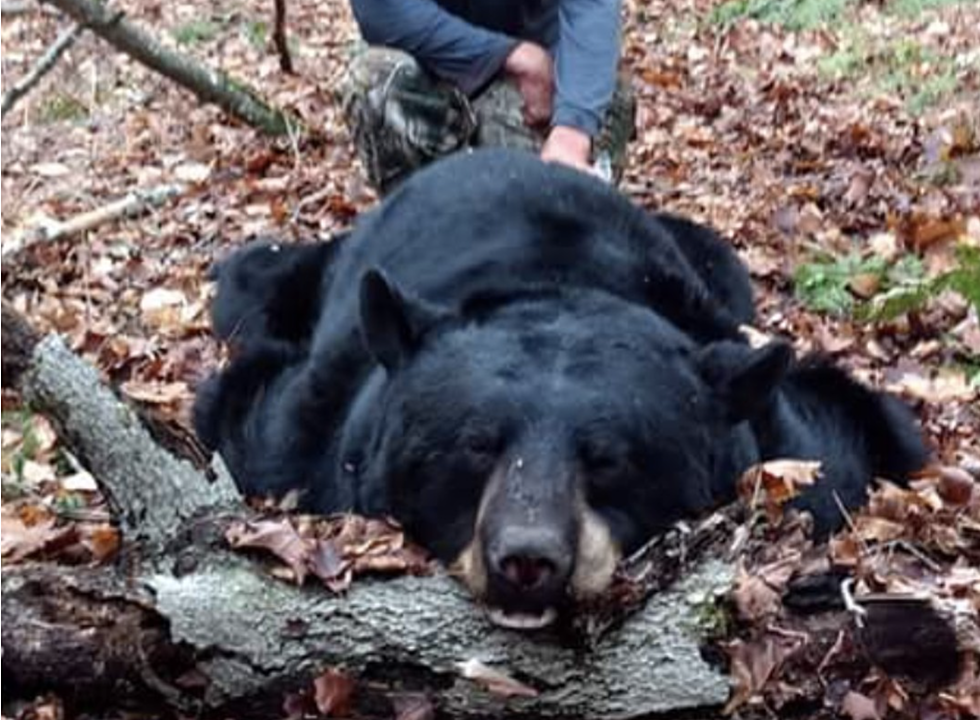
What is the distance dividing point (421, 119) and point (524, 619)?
4331 mm

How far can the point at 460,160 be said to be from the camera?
6.00 metres

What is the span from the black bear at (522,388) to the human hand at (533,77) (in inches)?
51.9

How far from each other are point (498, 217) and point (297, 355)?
86 cm

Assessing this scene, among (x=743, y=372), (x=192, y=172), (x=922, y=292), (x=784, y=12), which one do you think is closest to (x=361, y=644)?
(x=743, y=372)

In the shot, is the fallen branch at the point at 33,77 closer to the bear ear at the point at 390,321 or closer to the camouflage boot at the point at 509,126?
the camouflage boot at the point at 509,126

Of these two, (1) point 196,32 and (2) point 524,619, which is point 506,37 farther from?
(1) point 196,32

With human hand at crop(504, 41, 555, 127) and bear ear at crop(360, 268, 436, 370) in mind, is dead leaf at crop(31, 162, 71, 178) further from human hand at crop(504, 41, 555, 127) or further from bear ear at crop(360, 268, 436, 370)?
bear ear at crop(360, 268, 436, 370)

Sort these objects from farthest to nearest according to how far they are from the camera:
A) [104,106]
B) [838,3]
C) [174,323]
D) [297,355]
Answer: [838,3] < [104,106] < [174,323] < [297,355]

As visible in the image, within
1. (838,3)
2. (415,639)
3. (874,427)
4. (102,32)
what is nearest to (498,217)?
(874,427)

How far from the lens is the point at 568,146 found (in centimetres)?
710

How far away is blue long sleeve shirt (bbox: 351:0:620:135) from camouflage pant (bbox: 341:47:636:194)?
0.27 ft

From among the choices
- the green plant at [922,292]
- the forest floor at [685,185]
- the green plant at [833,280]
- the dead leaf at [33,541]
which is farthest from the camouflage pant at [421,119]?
the dead leaf at [33,541]

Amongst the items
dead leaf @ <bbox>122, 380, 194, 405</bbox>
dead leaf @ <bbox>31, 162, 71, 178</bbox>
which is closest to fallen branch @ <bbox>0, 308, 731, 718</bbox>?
dead leaf @ <bbox>122, 380, 194, 405</bbox>

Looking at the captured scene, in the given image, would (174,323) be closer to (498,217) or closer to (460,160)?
(460,160)
